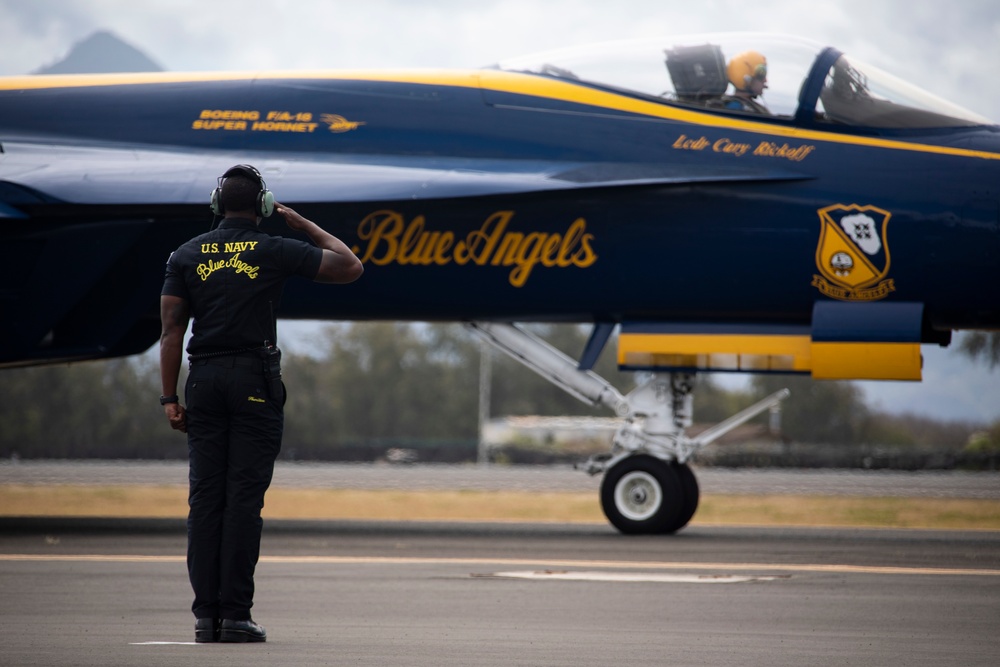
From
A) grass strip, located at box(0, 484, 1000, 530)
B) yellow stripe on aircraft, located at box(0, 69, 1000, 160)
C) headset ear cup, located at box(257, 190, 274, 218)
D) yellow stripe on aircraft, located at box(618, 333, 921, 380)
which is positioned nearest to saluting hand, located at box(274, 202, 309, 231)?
headset ear cup, located at box(257, 190, 274, 218)

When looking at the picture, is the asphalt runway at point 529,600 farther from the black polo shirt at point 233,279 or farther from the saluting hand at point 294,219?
the saluting hand at point 294,219

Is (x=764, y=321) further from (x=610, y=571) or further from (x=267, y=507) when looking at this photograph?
(x=267, y=507)

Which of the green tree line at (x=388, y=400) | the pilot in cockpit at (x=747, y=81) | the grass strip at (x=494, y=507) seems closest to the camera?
the pilot in cockpit at (x=747, y=81)

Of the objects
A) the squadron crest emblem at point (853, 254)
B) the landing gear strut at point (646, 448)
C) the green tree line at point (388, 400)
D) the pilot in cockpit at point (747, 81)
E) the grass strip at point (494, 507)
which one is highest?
the green tree line at point (388, 400)

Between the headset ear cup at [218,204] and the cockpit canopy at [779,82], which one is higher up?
the cockpit canopy at [779,82]

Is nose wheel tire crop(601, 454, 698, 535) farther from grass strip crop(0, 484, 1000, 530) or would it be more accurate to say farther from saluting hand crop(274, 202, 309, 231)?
saluting hand crop(274, 202, 309, 231)

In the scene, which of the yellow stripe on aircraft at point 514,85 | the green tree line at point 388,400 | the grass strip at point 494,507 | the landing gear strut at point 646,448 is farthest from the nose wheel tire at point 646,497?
the green tree line at point 388,400

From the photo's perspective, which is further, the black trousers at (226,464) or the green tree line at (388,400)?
the green tree line at (388,400)

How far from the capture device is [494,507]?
53.5 ft

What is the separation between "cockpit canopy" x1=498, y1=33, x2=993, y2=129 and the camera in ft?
30.5

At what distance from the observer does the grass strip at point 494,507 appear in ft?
45.6

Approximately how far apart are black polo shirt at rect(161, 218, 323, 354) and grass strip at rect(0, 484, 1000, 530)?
8.00 m

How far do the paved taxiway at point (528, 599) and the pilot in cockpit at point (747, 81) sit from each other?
3.45 m

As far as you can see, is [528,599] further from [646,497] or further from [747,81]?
[747,81]
